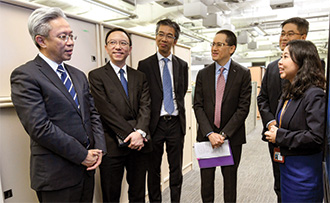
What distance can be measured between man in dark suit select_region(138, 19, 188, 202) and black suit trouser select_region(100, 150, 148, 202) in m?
0.22

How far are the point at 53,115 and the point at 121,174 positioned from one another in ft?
2.31

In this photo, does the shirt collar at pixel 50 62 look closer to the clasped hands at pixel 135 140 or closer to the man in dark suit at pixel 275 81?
the clasped hands at pixel 135 140

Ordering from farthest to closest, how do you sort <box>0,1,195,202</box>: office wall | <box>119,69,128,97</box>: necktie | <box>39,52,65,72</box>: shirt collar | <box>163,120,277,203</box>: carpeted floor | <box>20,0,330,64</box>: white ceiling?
<box>20,0,330,64</box>: white ceiling < <box>163,120,277,203</box>: carpeted floor < <box>119,69,128,97</box>: necktie < <box>0,1,195,202</box>: office wall < <box>39,52,65,72</box>: shirt collar

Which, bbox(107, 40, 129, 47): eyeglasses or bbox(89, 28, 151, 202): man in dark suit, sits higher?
bbox(107, 40, 129, 47): eyeglasses

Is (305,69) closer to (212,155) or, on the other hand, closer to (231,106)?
(231,106)

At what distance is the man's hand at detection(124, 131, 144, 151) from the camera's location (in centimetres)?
156

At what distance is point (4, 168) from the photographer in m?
1.38

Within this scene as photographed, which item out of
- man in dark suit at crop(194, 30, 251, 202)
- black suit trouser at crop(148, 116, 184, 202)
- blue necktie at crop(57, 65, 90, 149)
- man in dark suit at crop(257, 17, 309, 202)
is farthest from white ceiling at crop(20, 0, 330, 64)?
blue necktie at crop(57, 65, 90, 149)

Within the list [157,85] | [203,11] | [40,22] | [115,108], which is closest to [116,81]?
[115,108]

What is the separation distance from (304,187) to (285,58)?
0.71 meters

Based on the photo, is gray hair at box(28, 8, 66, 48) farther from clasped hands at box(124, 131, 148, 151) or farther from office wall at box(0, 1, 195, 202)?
clasped hands at box(124, 131, 148, 151)

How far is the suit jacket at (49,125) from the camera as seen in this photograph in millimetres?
1099

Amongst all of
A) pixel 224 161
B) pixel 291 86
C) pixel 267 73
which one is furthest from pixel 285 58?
pixel 224 161

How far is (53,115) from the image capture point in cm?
117
